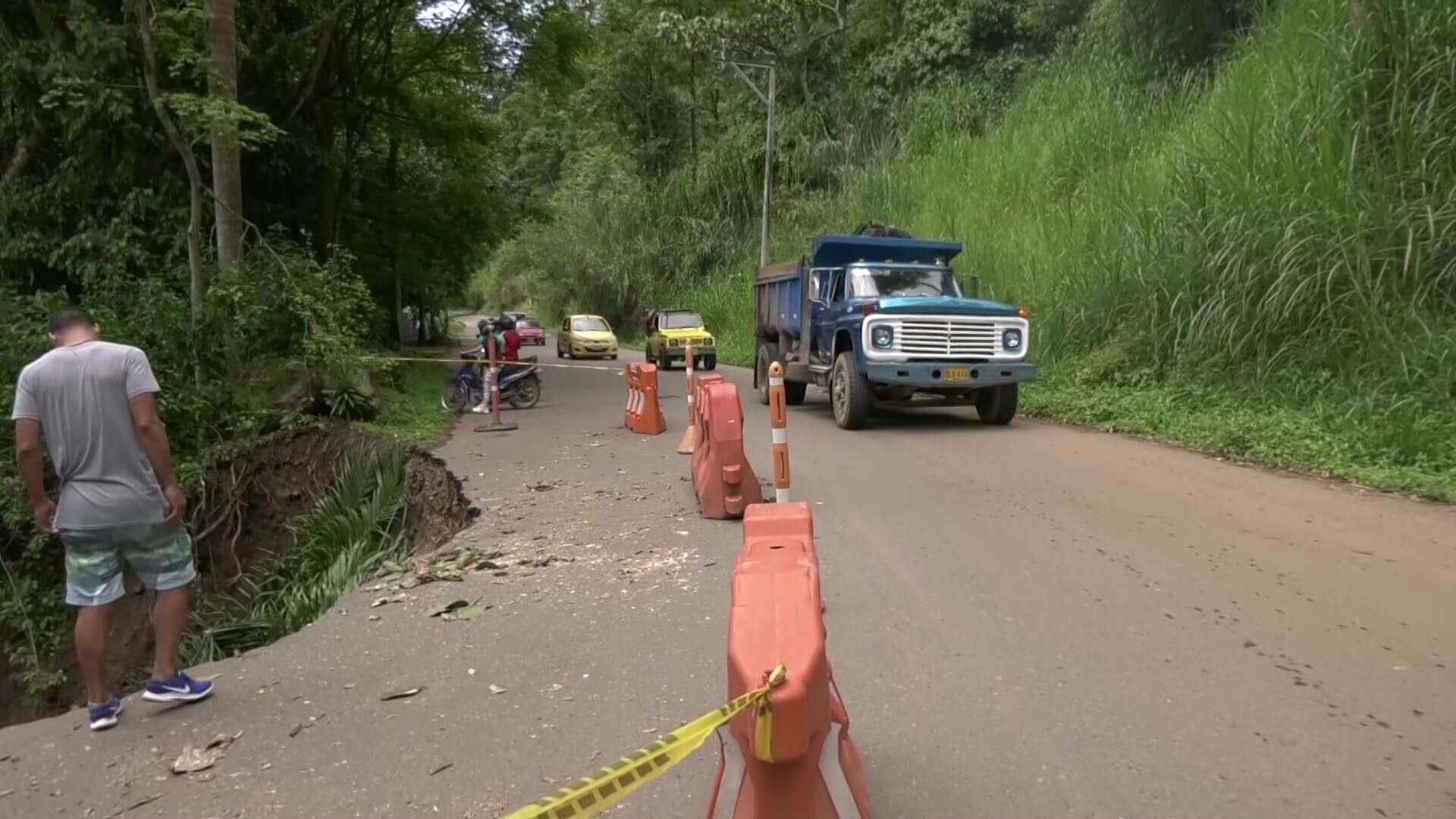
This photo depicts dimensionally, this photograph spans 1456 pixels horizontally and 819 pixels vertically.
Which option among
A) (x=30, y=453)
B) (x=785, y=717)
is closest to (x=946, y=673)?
(x=785, y=717)

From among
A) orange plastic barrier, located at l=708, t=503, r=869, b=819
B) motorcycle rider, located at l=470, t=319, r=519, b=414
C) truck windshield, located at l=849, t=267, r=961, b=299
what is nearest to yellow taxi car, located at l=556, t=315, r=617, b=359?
motorcycle rider, located at l=470, t=319, r=519, b=414

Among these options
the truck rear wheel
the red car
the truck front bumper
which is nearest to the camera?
the truck front bumper

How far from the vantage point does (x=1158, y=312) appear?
537 inches

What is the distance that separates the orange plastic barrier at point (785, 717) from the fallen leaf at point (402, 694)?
202cm

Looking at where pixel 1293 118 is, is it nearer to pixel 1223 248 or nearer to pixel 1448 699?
pixel 1223 248

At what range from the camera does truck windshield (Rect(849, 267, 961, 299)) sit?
13422 millimetres

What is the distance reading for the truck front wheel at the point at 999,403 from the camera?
494 inches

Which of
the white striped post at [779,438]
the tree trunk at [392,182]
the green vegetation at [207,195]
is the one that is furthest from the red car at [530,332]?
the white striped post at [779,438]

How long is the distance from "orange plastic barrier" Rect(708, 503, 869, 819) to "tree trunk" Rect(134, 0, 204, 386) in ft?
38.5

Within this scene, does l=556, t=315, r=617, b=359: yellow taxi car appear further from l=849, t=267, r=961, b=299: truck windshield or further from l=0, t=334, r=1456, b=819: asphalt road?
l=0, t=334, r=1456, b=819: asphalt road

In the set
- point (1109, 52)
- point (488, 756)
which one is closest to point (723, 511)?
point (488, 756)

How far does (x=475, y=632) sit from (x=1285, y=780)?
12.5ft

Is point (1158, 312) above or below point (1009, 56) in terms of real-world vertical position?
below

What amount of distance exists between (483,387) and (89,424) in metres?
11.9
